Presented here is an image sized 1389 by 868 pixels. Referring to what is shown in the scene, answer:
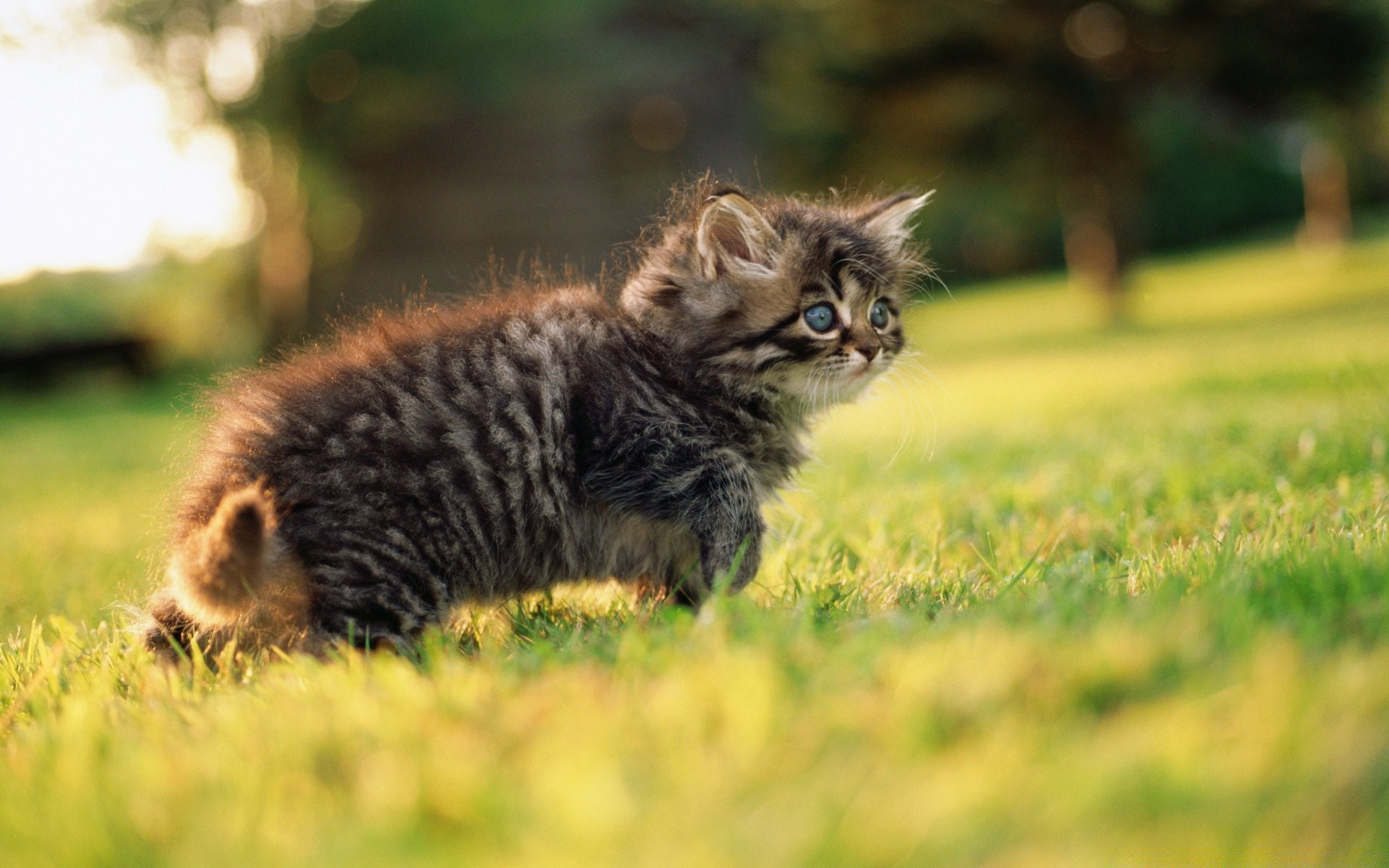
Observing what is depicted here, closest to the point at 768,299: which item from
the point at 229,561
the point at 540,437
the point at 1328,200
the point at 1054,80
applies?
the point at 540,437

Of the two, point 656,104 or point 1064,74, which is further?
point 656,104

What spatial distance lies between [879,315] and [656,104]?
16.4m

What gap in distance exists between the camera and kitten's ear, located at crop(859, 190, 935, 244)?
3.03 meters

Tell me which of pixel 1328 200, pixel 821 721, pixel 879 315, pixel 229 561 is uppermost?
pixel 879 315

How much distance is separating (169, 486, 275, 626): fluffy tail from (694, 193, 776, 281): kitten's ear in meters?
1.29

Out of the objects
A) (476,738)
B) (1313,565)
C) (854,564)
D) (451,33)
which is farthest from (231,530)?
(451,33)

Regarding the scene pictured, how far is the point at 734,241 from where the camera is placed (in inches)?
109

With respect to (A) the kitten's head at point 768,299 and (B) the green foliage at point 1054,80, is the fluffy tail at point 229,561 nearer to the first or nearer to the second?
(A) the kitten's head at point 768,299

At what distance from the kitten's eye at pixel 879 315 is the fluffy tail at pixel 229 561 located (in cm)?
173

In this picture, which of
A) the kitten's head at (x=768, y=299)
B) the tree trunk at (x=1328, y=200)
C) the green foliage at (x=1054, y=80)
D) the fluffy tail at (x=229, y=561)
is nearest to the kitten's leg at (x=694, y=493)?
the kitten's head at (x=768, y=299)

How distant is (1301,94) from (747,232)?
531 inches

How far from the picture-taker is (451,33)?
Answer: 13.5 meters

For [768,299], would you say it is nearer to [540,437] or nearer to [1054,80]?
[540,437]

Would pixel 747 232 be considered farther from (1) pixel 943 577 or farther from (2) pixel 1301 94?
(2) pixel 1301 94
